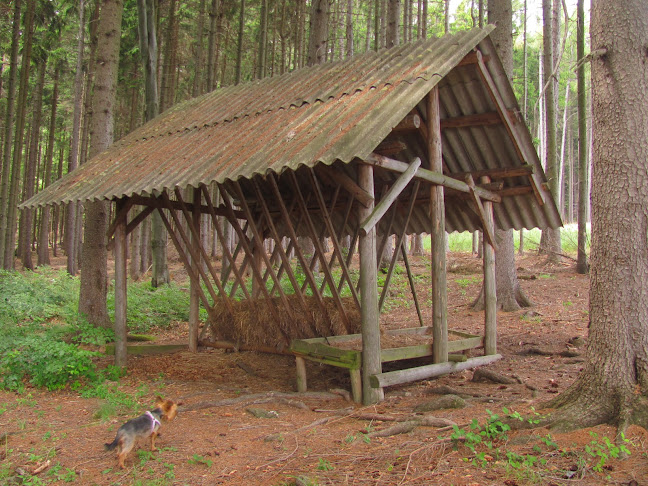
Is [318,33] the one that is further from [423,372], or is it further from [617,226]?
[617,226]

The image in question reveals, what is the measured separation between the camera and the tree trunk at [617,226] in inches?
165

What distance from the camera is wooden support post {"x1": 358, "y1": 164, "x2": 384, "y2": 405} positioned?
5594 millimetres

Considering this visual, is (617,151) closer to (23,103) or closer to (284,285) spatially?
(284,285)

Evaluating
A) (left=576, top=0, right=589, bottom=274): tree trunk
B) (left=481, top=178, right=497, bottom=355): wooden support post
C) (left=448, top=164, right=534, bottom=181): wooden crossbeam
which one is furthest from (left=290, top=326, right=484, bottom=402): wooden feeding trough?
(left=576, top=0, right=589, bottom=274): tree trunk

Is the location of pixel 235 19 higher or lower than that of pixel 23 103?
higher

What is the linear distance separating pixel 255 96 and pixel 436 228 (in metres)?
3.95

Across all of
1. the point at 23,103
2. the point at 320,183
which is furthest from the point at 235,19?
the point at 320,183

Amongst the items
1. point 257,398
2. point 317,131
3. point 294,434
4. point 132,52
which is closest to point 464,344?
point 257,398

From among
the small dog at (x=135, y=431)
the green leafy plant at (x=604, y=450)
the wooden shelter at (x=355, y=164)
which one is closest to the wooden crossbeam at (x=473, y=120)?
the wooden shelter at (x=355, y=164)

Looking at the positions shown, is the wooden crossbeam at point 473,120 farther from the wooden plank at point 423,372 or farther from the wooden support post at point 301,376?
the wooden support post at point 301,376

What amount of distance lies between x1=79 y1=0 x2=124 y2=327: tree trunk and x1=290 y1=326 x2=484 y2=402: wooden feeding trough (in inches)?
175

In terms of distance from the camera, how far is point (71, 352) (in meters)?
6.91

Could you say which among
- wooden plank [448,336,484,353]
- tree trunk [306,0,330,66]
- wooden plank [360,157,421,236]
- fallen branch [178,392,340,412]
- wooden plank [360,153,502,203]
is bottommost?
fallen branch [178,392,340,412]

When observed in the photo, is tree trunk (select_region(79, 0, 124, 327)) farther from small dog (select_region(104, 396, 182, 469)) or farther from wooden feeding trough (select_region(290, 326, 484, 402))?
small dog (select_region(104, 396, 182, 469))
